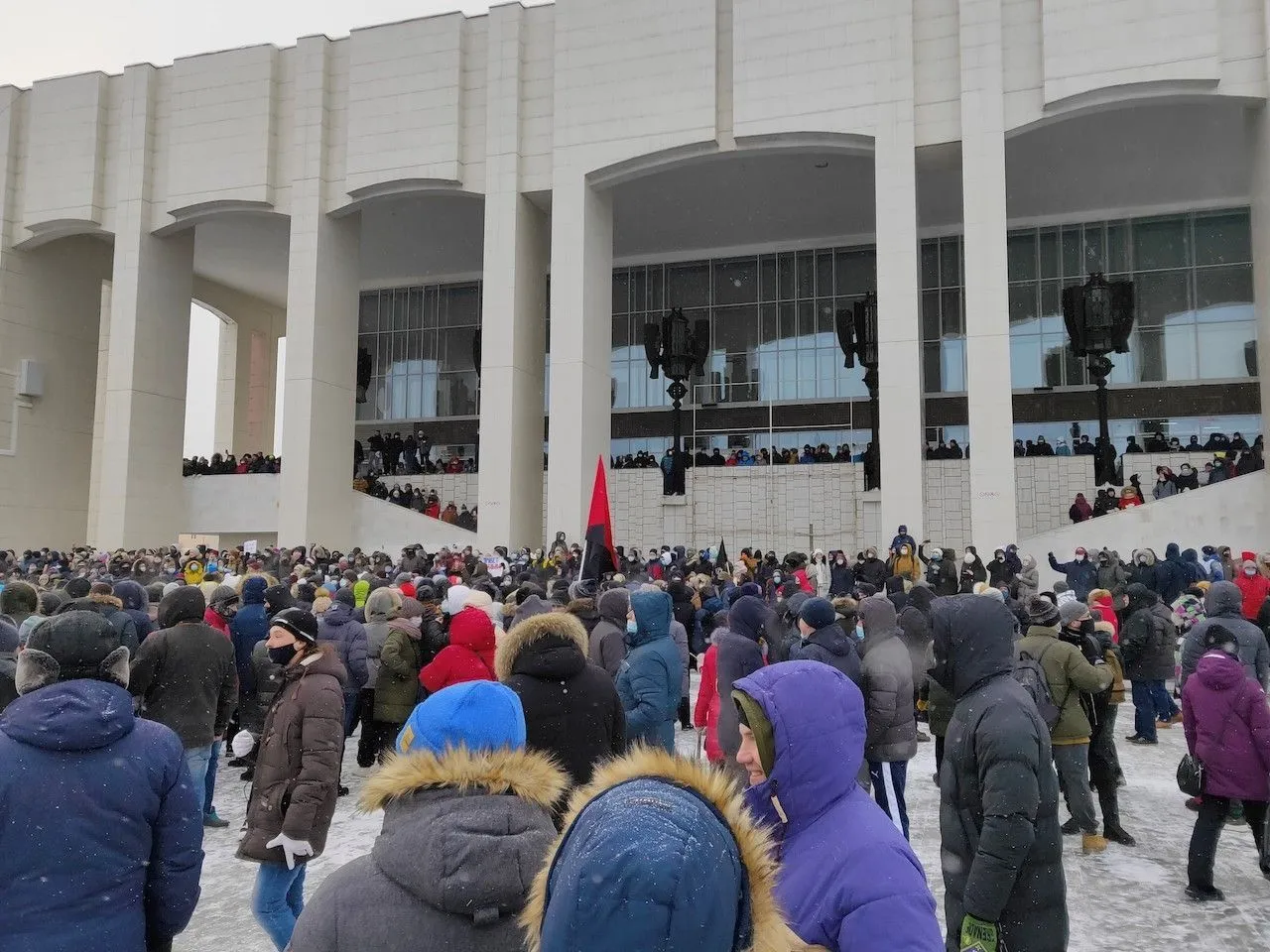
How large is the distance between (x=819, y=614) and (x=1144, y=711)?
574 centimetres

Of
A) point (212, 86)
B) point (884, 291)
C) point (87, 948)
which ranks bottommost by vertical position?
point (87, 948)

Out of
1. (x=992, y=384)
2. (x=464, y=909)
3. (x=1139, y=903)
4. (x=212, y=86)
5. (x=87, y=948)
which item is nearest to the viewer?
(x=464, y=909)

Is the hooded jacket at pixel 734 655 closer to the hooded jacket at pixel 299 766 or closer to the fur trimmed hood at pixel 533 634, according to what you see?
the fur trimmed hood at pixel 533 634

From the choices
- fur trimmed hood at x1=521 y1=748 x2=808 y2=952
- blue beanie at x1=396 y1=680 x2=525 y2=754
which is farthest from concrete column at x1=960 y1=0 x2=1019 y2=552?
fur trimmed hood at x1=521 y1=748 x2=808 y2=952

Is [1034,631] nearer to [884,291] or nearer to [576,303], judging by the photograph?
[884,291]

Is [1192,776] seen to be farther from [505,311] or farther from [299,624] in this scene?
[505,311]

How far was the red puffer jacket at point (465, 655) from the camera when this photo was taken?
601 cm

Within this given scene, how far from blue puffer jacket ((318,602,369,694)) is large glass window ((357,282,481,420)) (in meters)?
31.4

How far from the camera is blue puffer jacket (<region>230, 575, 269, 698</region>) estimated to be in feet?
26.3

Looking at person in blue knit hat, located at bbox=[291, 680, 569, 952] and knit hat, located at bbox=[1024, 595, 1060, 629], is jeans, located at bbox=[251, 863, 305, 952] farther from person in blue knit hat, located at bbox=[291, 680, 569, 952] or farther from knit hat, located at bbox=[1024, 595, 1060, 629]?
knit hat, located at bbox=[1024, 595, 1060, 629]

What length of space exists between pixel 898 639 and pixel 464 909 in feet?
17.4

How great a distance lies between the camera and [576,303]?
979 inches

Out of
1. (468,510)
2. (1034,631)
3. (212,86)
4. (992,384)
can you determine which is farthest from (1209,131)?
(212,86)

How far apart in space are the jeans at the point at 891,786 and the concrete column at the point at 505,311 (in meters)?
18.8
